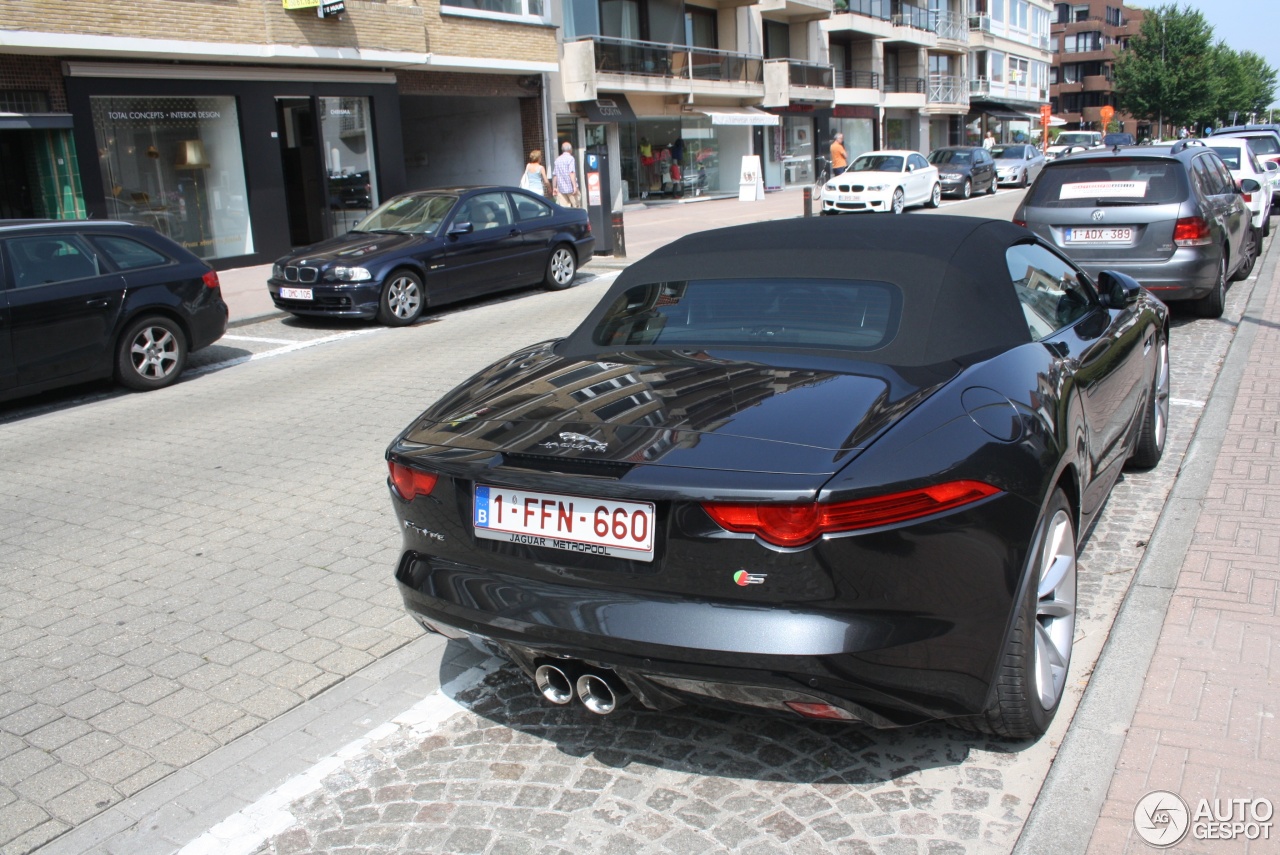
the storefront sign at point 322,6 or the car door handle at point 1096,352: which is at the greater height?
the storefront sign at point 322,6

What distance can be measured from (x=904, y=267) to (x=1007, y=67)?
235ft

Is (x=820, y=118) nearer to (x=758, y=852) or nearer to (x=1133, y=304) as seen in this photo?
(x=1133, y=304)

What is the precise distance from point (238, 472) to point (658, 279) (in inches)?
153

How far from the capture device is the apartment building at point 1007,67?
63.3 metres

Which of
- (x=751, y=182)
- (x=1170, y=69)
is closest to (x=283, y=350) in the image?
(x=751, y=182)

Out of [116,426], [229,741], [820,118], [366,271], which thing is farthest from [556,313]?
→ [820,118]

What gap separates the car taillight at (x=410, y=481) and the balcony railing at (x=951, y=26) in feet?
193

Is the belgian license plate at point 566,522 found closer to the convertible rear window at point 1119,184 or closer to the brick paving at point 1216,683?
the brick paving at point 1216,683

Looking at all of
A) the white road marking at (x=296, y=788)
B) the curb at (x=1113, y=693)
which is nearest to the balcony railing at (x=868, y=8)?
the curb at (x=1113, y=693)

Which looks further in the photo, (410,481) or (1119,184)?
(1119,184)

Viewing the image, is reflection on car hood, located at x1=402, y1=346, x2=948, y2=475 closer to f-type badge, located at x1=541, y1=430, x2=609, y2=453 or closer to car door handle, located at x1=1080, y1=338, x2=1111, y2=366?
f-type badge, located at x1=541, y1=430, x2=609, y2=453

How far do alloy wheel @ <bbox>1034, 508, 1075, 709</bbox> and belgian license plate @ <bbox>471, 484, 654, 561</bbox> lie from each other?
1232 millimetres

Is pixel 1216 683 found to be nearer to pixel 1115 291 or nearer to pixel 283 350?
pixel 1115 291

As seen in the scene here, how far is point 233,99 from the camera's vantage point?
18.8m
